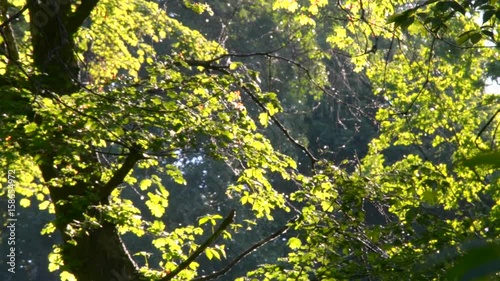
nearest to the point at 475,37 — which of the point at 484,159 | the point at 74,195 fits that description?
Answer: the point at 484,159

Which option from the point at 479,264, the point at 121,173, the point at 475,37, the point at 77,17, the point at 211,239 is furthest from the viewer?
the point at 77,17

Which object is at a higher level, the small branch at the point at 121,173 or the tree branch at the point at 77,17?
the tree branch at the point at 77,17

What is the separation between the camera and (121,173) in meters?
5.34

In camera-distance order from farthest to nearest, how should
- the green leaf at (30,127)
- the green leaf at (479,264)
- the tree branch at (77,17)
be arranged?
1. the tree branch at (77,17)
2. the green leaf at (30,127)
3. the green leaf at (479,264)

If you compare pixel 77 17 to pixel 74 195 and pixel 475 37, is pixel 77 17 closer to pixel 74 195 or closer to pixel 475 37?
pixel 74 195

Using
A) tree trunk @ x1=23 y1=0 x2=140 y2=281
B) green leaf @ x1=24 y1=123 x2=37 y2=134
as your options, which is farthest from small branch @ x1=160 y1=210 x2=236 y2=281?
green leaf @ x1=24 y1=123 x2=37 y2=134

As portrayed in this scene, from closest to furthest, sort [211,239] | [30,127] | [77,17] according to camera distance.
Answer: [211,239] → [30,127] → [77,17]

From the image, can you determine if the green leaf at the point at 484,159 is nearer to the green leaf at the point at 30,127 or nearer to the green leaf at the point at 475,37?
the green leaf at the point at 475,37

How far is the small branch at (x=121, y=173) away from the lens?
17.1ft

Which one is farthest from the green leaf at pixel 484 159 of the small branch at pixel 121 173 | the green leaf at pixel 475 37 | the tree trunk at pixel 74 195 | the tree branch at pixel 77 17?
the tree branch at pixel 77 17

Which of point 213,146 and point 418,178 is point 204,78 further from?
point 418,178

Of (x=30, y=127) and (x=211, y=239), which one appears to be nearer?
(x=211, y=239)

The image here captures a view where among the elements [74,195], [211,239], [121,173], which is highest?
[121,173]

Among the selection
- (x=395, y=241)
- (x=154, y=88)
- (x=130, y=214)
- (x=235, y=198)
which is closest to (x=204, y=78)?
(x=154, y=88)
